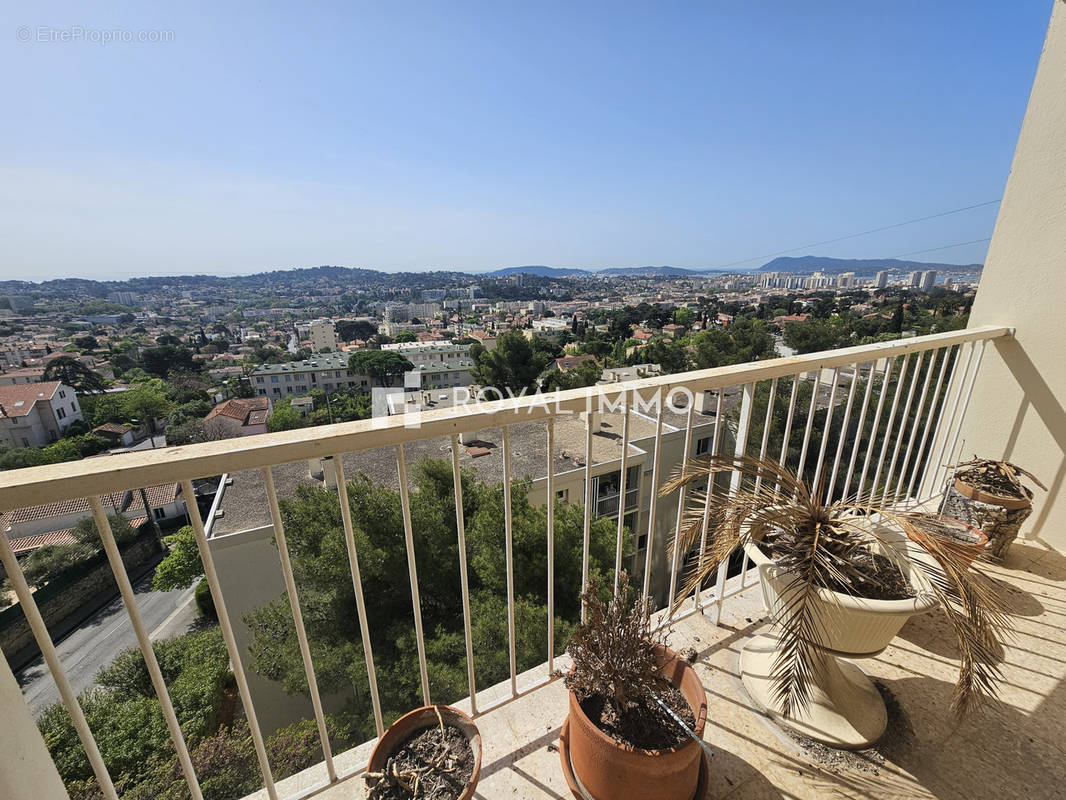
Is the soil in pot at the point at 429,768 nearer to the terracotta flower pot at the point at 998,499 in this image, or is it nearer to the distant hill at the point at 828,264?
the terracotta flower pot at the point at 998,499

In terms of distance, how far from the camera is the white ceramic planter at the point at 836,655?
3.79 feet

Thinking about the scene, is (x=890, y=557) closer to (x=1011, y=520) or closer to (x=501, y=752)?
(x=501, y=752)

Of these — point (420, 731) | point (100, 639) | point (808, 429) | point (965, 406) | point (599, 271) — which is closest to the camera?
point (420, 731)

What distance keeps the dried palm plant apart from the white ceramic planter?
3 cm

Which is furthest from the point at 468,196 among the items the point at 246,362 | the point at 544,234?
the point at 246,362

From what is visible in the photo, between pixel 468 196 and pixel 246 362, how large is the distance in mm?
31214

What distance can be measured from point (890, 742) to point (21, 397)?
36717 millimetres

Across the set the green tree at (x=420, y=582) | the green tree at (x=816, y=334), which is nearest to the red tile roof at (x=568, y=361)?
the green tree at (x=816, y=334)

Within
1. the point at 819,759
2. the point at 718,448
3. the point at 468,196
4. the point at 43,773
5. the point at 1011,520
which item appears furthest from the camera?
the point at 468,196

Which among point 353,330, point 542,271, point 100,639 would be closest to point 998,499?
point 100,639

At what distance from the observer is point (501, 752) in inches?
52.8

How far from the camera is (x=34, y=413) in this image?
76.8 feet

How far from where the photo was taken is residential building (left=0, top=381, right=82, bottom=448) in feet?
73.6

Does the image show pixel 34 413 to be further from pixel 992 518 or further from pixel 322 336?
pixel 992 518
